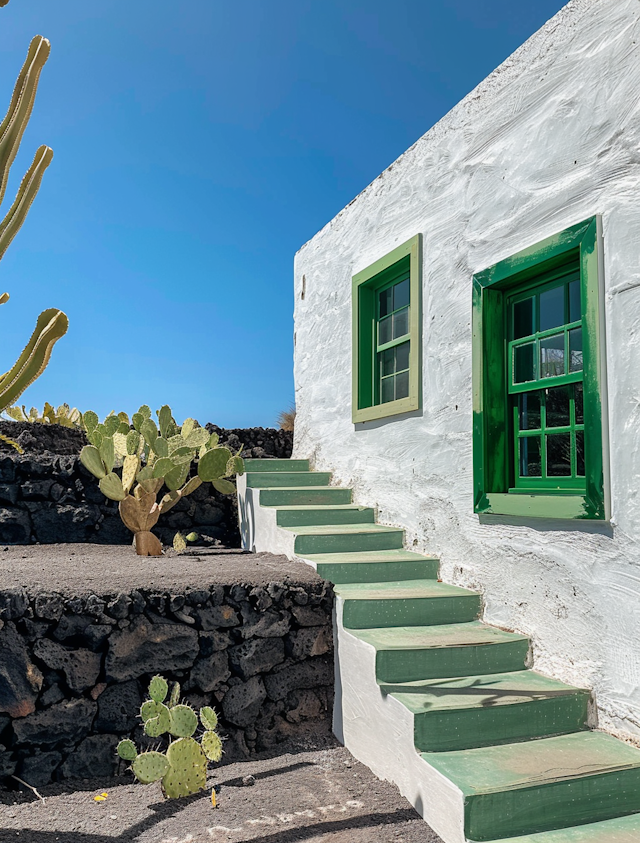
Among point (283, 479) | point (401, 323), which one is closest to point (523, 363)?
point (401, 323)

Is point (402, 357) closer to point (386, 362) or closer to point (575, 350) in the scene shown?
point (386, 362)

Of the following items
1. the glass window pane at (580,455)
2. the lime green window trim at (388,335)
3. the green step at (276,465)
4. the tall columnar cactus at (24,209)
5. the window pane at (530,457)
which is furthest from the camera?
the green step at (276,465)

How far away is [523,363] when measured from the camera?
4527mm

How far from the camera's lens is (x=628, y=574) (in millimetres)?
3508

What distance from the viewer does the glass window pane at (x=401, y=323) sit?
19.6 ft

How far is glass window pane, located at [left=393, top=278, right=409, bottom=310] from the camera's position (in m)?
6.06

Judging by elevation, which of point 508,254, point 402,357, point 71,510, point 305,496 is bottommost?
point 71,510

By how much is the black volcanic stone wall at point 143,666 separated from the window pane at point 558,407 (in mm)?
1884

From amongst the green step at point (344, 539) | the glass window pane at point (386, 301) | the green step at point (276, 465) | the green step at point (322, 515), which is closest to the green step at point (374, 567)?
the green step at point (344, 539)

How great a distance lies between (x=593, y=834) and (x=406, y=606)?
67.9 inches

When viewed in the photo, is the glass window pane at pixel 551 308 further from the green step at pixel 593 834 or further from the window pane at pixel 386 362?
the green step at pixel 593 834

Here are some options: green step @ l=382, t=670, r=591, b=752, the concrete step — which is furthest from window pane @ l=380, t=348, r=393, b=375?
green step @ l=382, t=670, r=591, b=752

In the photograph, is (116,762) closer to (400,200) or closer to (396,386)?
(396,386)

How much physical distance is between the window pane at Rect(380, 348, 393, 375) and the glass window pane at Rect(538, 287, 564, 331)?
199cm
